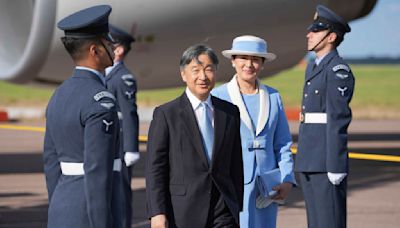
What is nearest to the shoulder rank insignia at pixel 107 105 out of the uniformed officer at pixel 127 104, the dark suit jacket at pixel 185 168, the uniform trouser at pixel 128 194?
the dark suit jacket at pixel 185 168

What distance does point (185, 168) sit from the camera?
15.0 feet

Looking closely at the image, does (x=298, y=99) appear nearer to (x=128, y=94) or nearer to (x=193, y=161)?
(x=128, y=94)

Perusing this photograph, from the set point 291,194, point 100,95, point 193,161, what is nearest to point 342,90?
point 193,161

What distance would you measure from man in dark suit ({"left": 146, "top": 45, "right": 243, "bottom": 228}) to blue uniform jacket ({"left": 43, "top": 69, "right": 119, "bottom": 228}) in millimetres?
365

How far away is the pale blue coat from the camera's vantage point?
5547 millimetres

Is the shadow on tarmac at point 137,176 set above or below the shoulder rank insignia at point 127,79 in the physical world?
below

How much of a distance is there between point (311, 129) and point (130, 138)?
1.93 metres

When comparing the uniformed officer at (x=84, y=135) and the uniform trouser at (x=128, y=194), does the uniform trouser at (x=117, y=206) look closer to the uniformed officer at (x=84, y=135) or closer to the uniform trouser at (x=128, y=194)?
the uniformed officer at (x=84, y=135)

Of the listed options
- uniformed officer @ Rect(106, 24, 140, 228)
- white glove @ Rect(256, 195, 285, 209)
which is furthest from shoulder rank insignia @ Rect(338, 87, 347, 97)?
uniformed officer @ Rect(106, 24, 140, 228)

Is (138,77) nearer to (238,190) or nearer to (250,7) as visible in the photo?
(250,7)

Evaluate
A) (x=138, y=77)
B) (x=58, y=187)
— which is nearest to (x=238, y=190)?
(x=58, y=187)

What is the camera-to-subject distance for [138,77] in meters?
12.0

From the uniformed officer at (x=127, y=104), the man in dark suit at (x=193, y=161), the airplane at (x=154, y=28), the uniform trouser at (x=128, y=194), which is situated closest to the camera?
the man in dark suit at (x=193, y=161)

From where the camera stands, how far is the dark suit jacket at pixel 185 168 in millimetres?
4559
